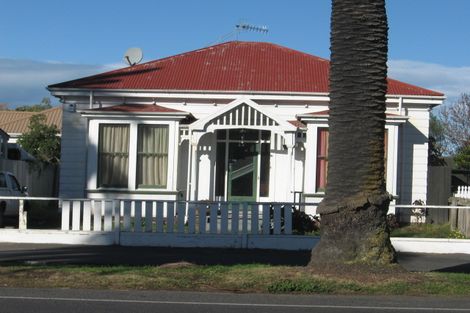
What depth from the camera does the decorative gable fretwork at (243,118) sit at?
76.2 feet

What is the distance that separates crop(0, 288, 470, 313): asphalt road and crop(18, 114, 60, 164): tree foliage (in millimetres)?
29781

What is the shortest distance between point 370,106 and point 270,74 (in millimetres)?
13285

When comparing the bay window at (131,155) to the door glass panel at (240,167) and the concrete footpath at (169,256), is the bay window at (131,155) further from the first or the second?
the concrete footpath at (169,256)

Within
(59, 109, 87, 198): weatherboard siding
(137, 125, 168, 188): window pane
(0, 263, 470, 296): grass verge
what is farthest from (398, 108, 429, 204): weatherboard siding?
(0, 263, 470, 296): grass verge

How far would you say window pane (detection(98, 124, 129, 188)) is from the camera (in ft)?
77.9

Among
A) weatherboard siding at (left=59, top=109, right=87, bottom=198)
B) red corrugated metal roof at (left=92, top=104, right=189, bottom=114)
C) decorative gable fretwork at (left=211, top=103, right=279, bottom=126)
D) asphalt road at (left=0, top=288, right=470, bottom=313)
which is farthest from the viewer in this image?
weatherboard siding at (left=59, top=109, right=87, bottom=198)

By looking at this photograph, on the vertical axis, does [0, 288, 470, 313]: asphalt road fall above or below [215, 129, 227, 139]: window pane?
below

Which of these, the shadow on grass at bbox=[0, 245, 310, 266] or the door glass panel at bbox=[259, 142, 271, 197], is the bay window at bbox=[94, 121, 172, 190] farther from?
the shadow on grass at bbox=[0, 245, 310, 266]

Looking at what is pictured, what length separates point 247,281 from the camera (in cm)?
1241

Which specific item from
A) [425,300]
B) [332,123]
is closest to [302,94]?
[332,123]

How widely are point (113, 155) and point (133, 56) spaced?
516 centimetres

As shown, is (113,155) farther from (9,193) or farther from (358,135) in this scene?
(358,135)

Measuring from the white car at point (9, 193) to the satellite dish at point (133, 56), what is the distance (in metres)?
5.87

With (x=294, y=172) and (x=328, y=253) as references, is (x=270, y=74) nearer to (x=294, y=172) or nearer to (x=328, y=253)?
(x=294, y=172)
